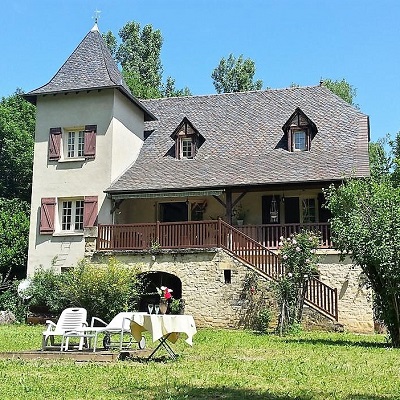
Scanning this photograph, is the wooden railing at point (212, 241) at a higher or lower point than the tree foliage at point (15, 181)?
lower

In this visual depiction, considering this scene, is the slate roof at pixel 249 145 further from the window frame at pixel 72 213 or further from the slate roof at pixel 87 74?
the slate roof at pixel 87 74

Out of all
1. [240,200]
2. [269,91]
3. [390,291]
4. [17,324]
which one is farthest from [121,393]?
[269,91]

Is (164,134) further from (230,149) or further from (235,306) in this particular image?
(235,306)

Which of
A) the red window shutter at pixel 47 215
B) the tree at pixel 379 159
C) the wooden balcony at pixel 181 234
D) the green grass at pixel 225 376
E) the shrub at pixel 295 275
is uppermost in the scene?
the tree at pixel 379 159

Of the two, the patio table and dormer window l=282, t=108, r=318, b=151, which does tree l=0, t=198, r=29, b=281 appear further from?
the patio table

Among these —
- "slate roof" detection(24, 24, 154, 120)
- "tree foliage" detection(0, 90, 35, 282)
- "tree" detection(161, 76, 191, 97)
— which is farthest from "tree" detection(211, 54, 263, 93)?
"slate roof" detection(24, 24, 154, 120)

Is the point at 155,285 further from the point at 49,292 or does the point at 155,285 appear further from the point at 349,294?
the point at 349,294

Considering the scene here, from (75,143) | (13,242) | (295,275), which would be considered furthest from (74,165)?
(295,275)

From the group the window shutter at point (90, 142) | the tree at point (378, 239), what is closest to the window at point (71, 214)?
the window shutter at point (90, 142)

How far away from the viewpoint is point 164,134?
2528 cm

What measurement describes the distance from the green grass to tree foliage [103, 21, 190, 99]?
124ft

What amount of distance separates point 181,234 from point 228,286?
2.39 m

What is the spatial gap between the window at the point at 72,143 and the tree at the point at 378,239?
11.7 meters

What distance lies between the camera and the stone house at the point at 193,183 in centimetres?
1919
